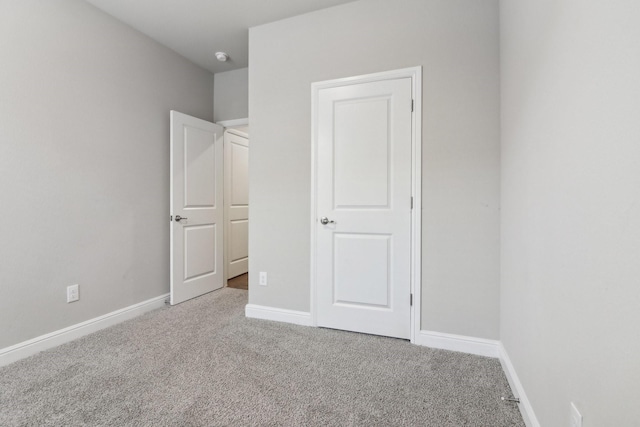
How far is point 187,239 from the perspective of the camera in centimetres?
320

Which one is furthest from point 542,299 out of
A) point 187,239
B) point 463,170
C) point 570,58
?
point 187,239

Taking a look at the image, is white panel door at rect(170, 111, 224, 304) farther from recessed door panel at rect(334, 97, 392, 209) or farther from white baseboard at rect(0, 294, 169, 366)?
recessed door panel at rect(334, 97, 392, 209)

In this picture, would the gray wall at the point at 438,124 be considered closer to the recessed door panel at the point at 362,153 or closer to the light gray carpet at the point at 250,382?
the recessed door panel at the point at 362,153

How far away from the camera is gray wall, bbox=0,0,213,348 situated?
197 cm

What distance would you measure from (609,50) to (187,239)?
333cm

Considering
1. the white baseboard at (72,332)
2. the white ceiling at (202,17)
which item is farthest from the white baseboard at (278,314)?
the white ceiling at (202,17)

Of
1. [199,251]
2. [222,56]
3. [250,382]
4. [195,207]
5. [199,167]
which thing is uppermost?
[222,56]

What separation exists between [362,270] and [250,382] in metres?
1.11

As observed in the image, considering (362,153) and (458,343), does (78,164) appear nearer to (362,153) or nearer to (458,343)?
(362,153)

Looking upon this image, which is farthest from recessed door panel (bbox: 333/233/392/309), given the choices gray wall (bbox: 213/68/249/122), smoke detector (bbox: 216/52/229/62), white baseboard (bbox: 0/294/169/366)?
smoke detector (bbox: 216/52/229/62)

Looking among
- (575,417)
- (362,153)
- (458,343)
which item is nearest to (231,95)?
(362,153)

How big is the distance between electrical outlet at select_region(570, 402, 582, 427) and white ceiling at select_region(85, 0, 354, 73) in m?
2.74

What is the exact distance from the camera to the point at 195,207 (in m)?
3.31

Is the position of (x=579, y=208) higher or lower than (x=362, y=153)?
lower
